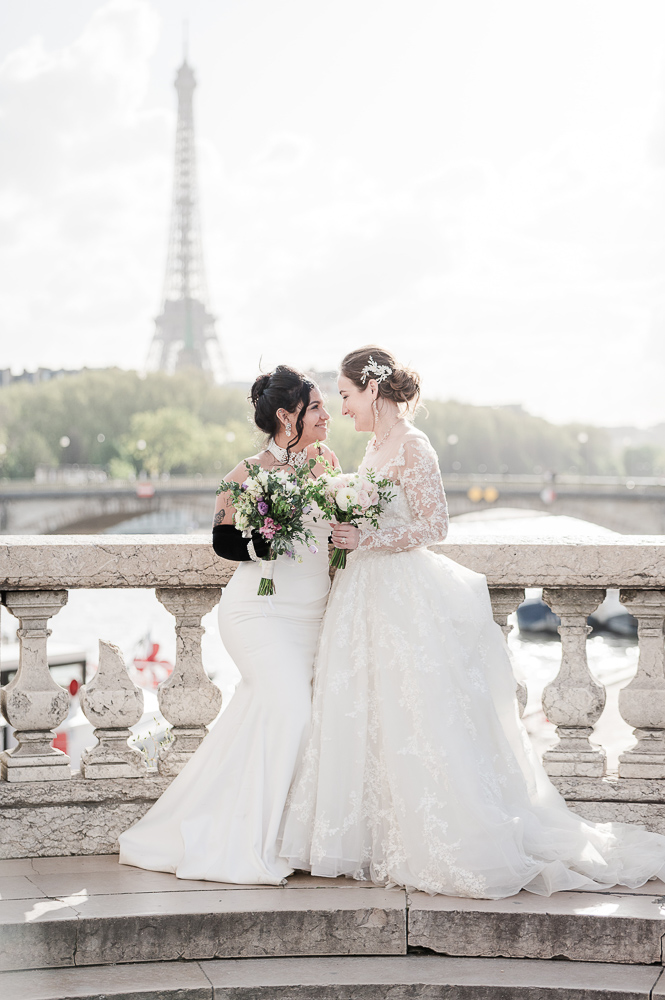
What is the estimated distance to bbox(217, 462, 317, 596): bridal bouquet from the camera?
285 centimetres

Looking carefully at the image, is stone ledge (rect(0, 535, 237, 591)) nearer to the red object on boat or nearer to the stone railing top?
the stone railing top

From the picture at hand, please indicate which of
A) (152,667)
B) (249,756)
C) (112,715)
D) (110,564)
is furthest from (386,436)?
(152,667)

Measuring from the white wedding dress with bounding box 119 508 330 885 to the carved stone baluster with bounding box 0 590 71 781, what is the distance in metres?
0.35

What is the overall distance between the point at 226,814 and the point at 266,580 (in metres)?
0.65

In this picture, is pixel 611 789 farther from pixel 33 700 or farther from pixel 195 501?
pixel 195 501

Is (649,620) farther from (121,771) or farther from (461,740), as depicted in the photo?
(121,771)

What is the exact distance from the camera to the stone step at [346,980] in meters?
2.49

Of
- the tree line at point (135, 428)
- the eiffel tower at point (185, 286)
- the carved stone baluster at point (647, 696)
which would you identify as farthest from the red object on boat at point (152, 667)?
the eiffel tower at point (185, 286)

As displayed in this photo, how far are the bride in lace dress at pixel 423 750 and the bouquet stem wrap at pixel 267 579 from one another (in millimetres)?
205

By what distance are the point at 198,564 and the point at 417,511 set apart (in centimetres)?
67

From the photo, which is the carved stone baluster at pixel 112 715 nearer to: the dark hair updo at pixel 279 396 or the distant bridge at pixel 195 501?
the dark hair updo at pixel 279 396

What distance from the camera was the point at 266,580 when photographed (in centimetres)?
294

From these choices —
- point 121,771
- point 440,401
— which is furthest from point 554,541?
point 440,401

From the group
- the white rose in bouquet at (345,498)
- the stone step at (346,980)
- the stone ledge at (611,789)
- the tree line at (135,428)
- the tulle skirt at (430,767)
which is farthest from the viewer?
the tree line at (135,428)
